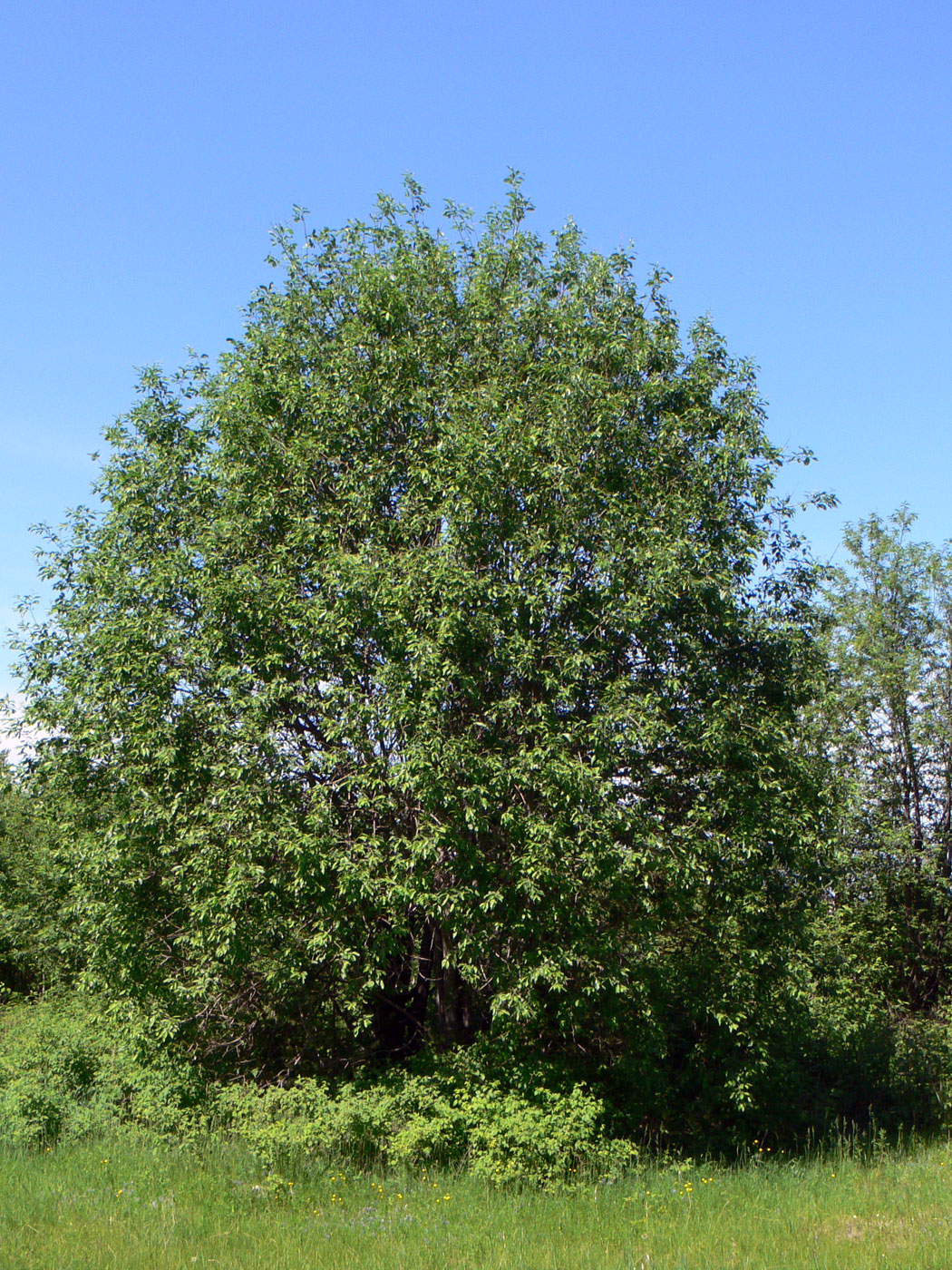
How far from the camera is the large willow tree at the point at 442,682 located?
10.8m

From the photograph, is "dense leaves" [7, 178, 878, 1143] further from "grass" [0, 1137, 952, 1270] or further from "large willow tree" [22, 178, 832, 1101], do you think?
"grass" [0, 1137, 952, 1270]

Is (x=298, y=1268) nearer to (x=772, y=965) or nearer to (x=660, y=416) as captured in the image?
(x=772, y=965)

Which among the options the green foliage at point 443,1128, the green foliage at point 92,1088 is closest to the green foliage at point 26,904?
the green foliage at point 92,1088

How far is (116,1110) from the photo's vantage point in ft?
40.4

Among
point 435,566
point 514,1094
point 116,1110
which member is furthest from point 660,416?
point 116,1110

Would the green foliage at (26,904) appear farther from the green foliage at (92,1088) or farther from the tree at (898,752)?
the tree at (898,752)

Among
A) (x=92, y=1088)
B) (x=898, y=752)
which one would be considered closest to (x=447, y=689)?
(x=92, y=1088)

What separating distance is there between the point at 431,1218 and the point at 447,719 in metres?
4.82

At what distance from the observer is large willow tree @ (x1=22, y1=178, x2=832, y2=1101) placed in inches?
427

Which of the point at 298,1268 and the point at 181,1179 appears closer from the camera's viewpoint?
the point at 298,1268

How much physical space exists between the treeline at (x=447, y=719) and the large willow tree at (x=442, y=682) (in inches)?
2.3

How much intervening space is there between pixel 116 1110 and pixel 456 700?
6842 millimetres

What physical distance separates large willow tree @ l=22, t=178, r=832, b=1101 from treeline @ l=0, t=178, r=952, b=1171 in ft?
0.19

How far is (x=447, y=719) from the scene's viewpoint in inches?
431
